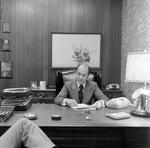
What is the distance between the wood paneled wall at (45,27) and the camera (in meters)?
3.84

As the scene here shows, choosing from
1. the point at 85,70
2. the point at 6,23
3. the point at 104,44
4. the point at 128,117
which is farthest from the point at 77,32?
the point at 128,117

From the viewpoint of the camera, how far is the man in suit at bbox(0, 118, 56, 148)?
4.25ft

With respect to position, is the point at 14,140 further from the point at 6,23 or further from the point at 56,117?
the point at 6,23

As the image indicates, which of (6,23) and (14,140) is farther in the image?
(6,23)

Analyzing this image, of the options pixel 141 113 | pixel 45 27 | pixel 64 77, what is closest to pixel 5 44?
pixel 45 27

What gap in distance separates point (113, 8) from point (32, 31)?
1643mm

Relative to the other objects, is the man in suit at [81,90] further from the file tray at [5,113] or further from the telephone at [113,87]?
the telephone at [113,87]

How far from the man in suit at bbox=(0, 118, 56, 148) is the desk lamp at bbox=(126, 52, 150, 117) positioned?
35.8 inches

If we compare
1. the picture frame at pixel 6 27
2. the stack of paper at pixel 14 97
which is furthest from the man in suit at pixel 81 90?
the picture frame at pixel 6 27

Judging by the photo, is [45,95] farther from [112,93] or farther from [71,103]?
[71,103]

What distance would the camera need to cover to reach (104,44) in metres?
3.93

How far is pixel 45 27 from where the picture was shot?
3.86m

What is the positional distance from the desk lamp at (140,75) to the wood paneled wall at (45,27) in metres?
2.10

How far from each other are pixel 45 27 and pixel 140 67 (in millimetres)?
2538
